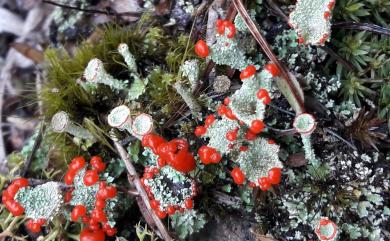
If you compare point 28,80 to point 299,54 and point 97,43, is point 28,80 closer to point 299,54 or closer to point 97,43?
point 97,43

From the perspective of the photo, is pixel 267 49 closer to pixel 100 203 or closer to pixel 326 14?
pixel 326 14

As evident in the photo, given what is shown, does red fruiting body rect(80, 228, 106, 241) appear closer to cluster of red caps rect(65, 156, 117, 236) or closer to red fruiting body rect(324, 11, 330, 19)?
cluster of red caps rect(65, 156, 117, 236)

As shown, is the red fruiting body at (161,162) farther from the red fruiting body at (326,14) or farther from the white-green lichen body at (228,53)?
the red fruiting body at (326,14)

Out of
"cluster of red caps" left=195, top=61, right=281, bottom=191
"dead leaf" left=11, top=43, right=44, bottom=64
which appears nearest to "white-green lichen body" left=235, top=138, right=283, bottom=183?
"cluster of red caps" left=195, top=61, right=281, bottom=191

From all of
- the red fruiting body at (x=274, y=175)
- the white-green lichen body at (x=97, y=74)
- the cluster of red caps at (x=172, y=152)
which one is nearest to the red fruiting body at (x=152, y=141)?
the cluster of red caps at (x=172, y=152)

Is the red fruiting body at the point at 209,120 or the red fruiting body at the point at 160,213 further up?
the red fruiting body at the point at 209,120
